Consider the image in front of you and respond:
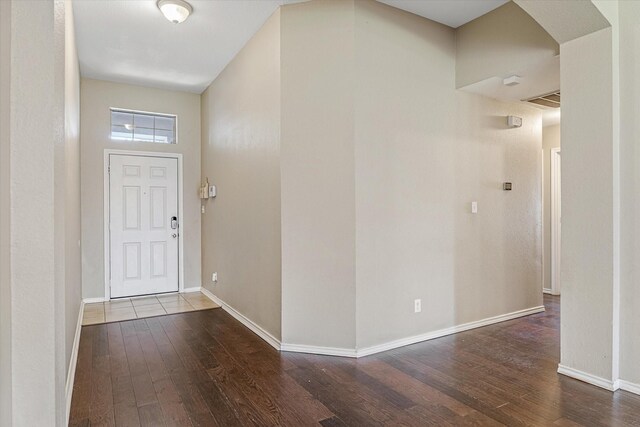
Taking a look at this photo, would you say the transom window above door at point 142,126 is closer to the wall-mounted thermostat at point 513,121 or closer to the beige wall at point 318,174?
the beige wall at point 318,174

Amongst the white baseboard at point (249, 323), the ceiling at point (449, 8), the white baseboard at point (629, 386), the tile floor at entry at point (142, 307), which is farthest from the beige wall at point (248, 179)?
the white baseboard at point (629, 386)

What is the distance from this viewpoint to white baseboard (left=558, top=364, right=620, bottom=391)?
2441 millimetres

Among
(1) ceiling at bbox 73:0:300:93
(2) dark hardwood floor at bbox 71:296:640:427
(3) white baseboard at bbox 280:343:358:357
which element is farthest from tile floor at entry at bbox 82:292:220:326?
(1) ceiling at bbox 73:0:300:93

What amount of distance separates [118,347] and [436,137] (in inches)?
133

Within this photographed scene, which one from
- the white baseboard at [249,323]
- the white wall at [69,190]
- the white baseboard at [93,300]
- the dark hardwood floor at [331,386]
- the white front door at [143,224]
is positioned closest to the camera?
the dark hardwood floor at [331,386]

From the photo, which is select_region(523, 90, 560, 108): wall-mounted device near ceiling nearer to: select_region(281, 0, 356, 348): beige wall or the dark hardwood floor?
select_region(281, 0, 356, 348): beige wall

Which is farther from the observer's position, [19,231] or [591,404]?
[591,404]

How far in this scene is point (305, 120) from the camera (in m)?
3.14

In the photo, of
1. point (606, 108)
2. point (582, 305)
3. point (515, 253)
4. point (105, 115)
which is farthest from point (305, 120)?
point (105, 115)

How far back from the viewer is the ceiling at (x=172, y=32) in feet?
10.4

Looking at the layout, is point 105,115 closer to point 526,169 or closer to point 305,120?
point 305,120

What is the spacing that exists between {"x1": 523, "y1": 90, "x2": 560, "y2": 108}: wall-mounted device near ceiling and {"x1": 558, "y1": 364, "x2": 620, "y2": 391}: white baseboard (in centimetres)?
260

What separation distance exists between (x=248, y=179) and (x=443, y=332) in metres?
2.37

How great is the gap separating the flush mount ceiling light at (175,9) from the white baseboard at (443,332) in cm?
307
